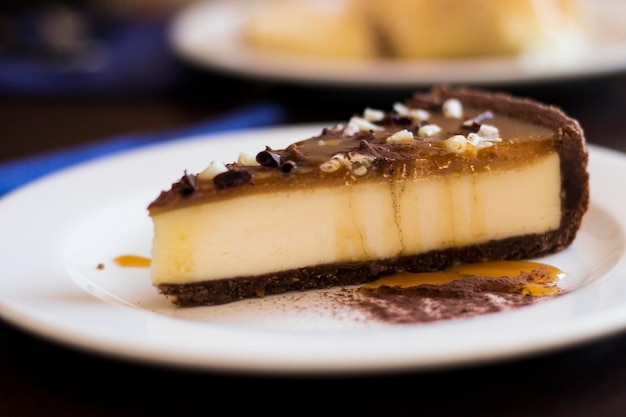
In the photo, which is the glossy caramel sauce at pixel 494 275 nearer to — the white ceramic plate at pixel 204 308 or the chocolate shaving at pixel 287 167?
the white ceramic plate at pixel 204 308

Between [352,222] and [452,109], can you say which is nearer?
[352,222]

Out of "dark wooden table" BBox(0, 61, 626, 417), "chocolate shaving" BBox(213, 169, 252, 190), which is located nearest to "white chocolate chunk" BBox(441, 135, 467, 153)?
"chocolate shaving" BBox(213, 169, 252, 190)

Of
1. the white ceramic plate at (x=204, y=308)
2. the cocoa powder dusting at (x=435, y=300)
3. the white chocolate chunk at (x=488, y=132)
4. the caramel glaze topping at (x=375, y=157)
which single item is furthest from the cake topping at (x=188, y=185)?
the white chocolate chunk at (x=488, y=132)

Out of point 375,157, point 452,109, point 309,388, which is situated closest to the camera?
point 309,388

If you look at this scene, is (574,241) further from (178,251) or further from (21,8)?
(21,8)

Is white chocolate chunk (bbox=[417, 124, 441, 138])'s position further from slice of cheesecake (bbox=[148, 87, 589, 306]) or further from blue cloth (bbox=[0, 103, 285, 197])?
blue cloth (bbox=[0, 103, 285, 197])

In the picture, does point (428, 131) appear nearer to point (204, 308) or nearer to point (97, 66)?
point (204, 308)

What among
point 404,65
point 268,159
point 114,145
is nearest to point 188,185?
point 268,159
